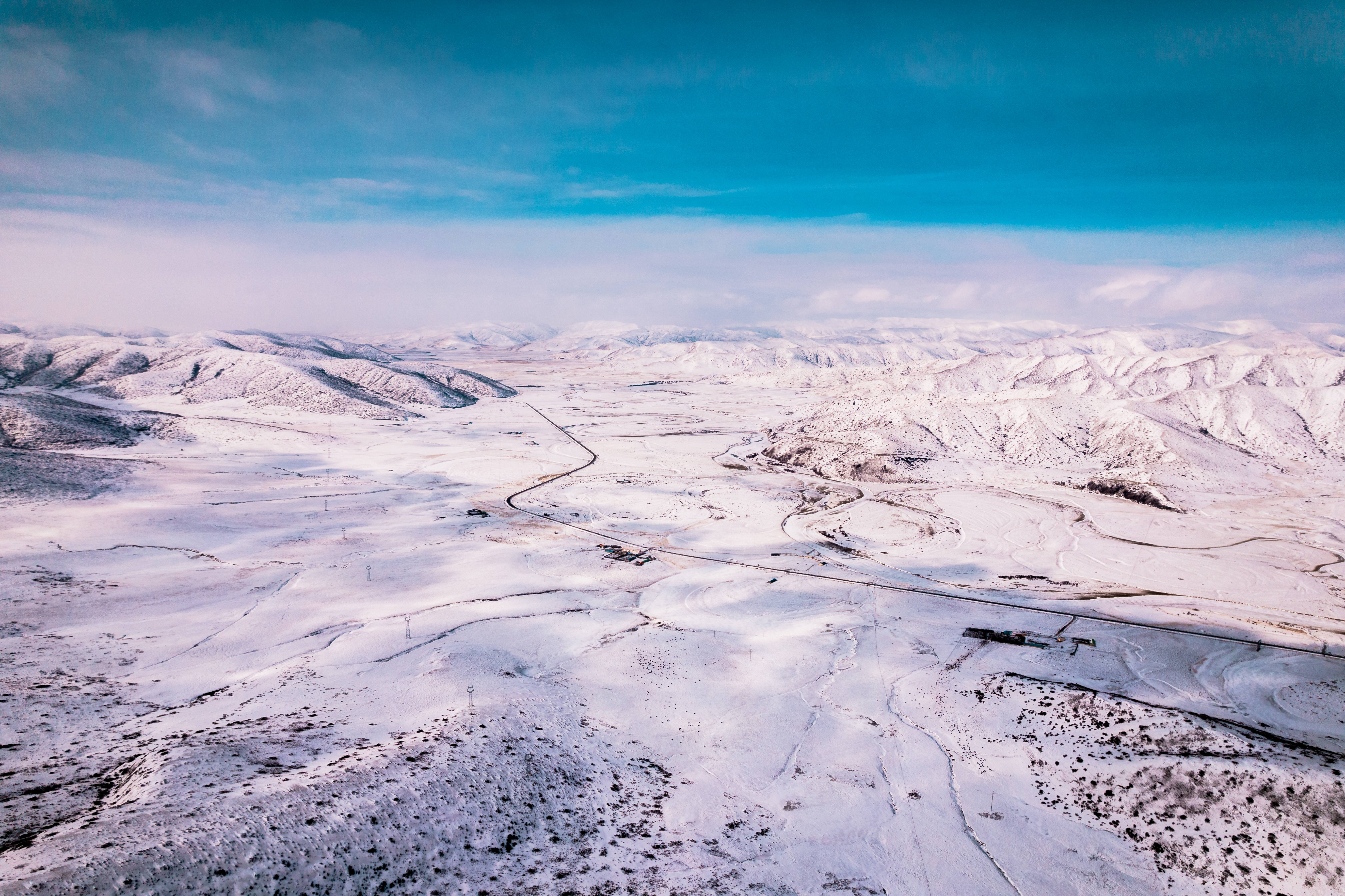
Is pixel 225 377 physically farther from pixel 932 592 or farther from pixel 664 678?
pixel 932 592

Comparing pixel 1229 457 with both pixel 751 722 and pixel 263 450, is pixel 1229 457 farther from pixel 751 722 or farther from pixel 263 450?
pixel 263 450

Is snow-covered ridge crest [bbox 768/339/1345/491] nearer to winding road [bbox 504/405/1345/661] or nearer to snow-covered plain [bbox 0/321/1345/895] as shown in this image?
snow-covered plain [bbox 0/321/1345/895]

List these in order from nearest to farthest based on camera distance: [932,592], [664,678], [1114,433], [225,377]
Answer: [664,678] < [932,592] < [1114,433] < [225,377]

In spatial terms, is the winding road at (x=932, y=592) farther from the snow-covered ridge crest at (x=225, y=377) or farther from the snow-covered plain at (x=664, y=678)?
the snow-covered ridge crest at (x=225, y=377)

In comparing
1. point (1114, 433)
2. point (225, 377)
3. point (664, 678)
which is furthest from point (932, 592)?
point (225, 377)

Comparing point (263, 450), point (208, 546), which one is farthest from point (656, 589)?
point (263, 450)

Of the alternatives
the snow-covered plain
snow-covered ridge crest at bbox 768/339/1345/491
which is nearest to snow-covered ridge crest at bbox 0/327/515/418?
the snow-covered plain
